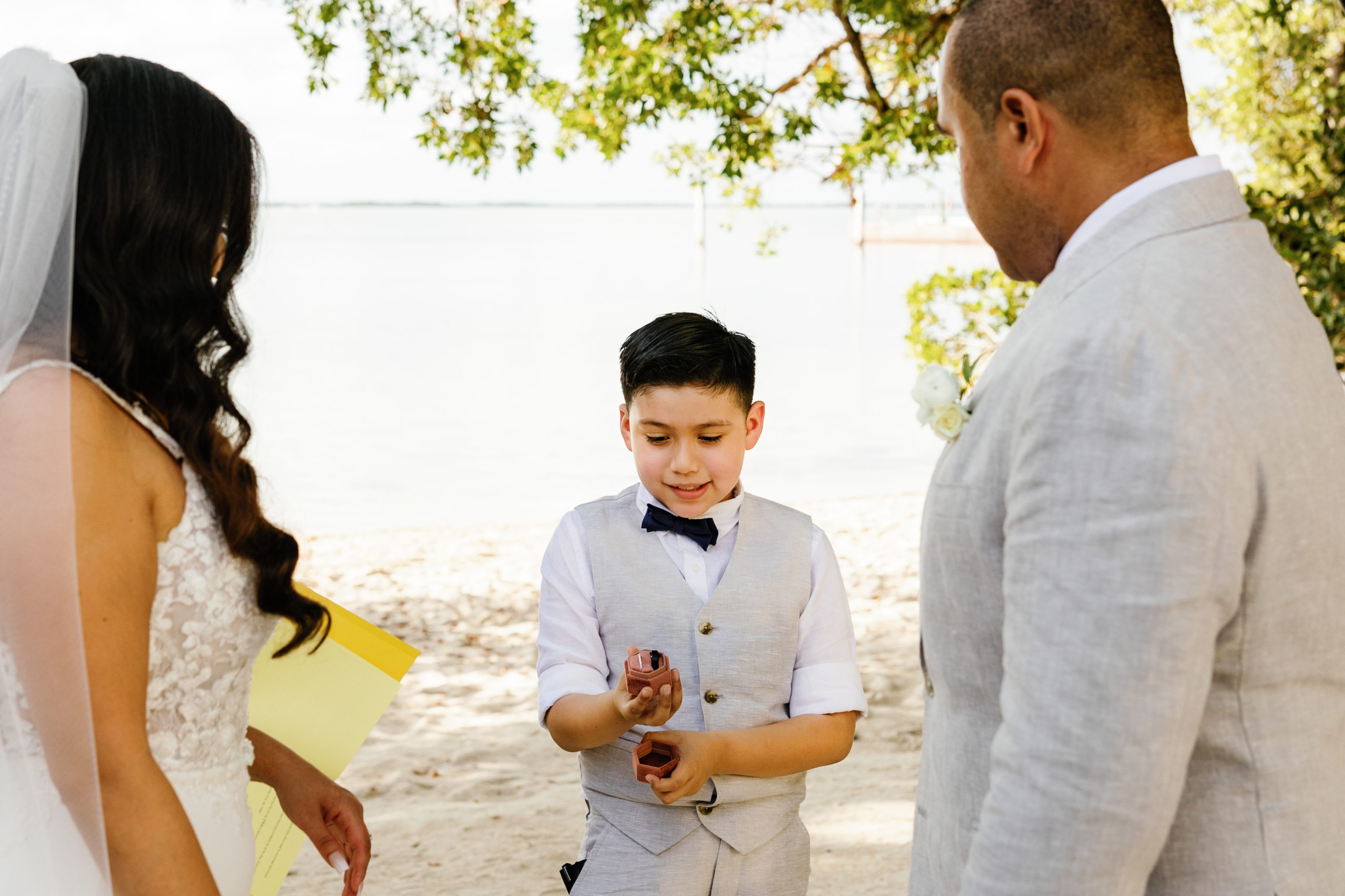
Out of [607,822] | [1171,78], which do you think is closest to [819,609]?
[607,822]

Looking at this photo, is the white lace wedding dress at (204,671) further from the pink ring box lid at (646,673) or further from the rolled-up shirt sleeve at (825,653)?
the rolled-up shirt sleeve at (825,653)

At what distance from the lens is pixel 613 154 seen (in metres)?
6.36

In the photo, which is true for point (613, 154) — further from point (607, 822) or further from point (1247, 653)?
point (1247, 653)

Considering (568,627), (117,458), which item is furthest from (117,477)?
(568,627)

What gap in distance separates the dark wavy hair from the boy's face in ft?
3.08

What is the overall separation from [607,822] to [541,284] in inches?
1664

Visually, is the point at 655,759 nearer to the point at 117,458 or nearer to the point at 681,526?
the point at 681,526

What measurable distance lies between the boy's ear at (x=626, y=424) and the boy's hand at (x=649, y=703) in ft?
2.15

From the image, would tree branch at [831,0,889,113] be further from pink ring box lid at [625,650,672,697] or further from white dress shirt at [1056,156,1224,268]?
white dress shirt at [1056,156,1224,268]

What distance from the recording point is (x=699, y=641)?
7.83 ft

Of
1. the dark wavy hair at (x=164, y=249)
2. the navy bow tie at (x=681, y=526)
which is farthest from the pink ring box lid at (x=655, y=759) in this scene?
the dark wavy hair at (x=164, y=249)

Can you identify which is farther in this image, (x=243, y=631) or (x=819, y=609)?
(x=819, y=609)

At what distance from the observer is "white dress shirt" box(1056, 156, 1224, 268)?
55.2 inches

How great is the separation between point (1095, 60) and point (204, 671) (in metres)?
1.48
